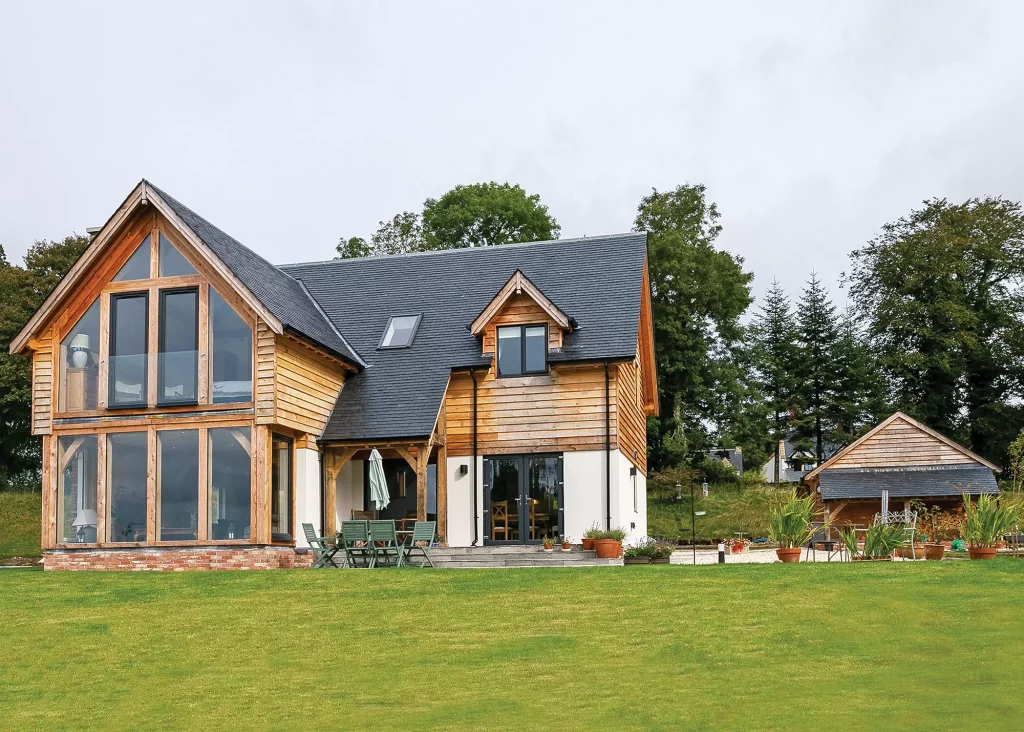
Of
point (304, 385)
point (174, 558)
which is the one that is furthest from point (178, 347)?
point (174, 558)

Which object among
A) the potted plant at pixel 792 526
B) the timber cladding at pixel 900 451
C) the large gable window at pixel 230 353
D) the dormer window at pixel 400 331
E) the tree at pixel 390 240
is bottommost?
the potted plant at pixel 792 526

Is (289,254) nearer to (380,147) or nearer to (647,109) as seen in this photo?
(380,147)

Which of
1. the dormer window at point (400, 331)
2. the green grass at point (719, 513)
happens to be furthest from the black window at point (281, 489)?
the green grass at point (719, 513)

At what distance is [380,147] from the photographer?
2783 cm

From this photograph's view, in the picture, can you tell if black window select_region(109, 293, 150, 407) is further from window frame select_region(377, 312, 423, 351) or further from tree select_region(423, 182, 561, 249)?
tree select_region(423, 182, 561, 249)

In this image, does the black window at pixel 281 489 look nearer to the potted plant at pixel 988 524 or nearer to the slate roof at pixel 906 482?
the potted plant at pixel 988 524

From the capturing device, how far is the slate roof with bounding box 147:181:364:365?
2319cm

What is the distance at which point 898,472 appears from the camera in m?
40.8

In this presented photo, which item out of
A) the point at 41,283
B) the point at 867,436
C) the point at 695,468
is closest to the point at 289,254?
the point at 41,283

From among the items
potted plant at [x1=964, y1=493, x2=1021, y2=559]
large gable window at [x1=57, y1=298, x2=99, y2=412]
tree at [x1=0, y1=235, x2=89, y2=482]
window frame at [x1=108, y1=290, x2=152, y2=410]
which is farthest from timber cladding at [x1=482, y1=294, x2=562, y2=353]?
tree at [x1=0, y1=235, x2=89, y2=482]

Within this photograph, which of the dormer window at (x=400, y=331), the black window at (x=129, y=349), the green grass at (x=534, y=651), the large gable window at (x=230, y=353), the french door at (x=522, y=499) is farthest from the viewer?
the dormer window at (x=400, y=331)

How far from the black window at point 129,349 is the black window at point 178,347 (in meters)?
0.38

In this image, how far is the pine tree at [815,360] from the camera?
188ft

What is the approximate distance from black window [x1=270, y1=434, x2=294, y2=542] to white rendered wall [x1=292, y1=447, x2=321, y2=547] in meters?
0.23
